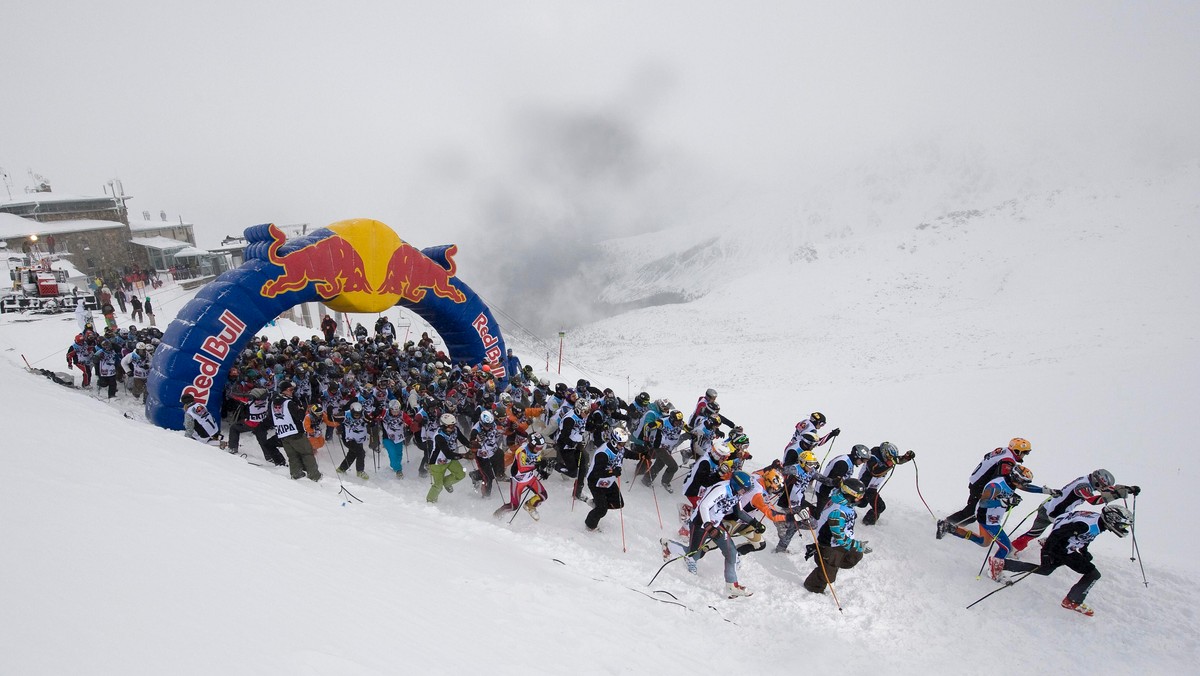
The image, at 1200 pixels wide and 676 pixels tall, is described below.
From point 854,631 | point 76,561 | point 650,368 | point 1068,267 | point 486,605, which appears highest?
point 1068,267

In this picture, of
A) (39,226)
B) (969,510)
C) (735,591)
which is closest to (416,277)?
(735,591)

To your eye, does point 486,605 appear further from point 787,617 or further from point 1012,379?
point 1012,379

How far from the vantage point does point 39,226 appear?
1451 inches

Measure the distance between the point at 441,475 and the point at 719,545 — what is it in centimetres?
473

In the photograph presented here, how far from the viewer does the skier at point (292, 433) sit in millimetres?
8500

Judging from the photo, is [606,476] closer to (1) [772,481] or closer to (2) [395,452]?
(1) [772,481]

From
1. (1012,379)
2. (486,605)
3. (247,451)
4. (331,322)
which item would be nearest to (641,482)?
(486,605)

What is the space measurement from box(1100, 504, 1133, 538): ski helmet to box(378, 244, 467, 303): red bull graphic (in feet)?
44.8

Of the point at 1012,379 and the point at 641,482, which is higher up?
the point at 1012,379

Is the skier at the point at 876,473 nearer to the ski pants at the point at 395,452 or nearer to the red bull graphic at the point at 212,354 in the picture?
the ski pants at the point at 395,452

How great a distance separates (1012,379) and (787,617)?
16497 mm

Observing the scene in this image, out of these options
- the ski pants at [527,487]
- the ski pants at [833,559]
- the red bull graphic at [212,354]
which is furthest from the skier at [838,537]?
the red bull graphic at [212,354]

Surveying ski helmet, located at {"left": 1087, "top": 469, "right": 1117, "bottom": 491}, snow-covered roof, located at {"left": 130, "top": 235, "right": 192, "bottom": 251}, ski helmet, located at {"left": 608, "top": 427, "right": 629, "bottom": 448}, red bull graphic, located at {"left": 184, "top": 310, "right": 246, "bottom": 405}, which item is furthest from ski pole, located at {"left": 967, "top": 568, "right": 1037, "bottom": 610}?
snow-covered roof, located at {"left": 130, "top": 235, "right": 192, "bottom": 251}

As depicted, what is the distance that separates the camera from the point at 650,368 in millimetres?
28703
